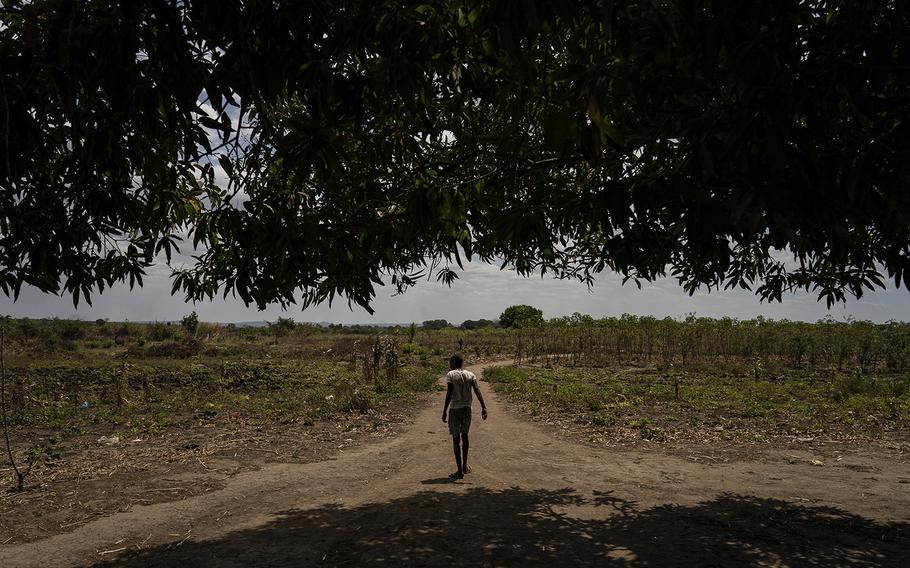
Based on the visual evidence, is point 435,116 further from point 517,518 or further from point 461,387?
point 461,387

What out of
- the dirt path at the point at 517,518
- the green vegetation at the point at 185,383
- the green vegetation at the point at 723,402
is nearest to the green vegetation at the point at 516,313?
the green vegetation at the point at 185,383

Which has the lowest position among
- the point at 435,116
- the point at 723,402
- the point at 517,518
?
the point at 517,518

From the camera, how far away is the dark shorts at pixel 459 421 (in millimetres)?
7973

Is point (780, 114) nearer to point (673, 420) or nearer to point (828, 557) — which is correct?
point (828, 557)

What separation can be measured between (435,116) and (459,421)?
19.0 feet

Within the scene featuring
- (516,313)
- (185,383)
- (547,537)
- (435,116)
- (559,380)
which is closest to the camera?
(435,116)

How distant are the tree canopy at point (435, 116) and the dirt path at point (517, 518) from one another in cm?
287

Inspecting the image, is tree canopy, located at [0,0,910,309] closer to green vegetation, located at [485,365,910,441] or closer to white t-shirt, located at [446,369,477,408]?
white t-shirt, located at [446,369,477,408]

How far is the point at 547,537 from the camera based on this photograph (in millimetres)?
5645

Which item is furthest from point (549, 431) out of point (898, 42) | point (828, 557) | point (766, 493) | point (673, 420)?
point (898, 42)

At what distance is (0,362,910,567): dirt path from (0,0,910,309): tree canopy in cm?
287

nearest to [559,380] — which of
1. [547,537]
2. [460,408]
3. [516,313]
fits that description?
[460,408]

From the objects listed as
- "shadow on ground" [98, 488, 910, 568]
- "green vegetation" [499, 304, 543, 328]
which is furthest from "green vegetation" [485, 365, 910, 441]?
"green vegetation" [499, 304, 543, 328]

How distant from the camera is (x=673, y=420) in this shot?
1237cm
